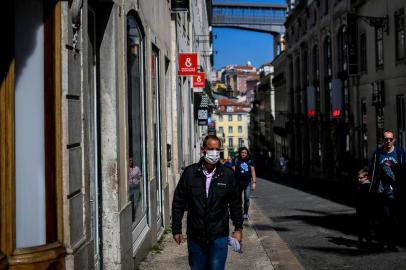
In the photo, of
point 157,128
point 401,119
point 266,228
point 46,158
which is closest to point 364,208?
point 266,228

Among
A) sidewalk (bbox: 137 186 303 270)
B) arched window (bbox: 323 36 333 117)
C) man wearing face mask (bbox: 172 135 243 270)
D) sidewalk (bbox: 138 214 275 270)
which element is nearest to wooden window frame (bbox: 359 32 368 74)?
arched window (bbox: 323 36 333 117)

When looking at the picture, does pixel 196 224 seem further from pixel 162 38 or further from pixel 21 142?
pixel 162 38

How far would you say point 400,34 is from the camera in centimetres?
2617

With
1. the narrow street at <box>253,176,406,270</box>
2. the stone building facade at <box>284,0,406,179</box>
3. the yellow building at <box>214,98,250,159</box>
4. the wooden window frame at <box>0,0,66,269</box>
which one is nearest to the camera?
the wooden window frame at <box>0,0,66,269</box>

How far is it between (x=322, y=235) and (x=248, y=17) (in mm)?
73120

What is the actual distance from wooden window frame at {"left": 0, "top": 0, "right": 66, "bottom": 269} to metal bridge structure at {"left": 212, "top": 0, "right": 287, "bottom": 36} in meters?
76.1

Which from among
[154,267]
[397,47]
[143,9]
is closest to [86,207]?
[154,267]

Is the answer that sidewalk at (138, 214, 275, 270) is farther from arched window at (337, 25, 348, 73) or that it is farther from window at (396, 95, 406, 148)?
arched window at (337, 25, 348, 73)

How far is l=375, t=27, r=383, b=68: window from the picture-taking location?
94.5 feet

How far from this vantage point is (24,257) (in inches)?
175

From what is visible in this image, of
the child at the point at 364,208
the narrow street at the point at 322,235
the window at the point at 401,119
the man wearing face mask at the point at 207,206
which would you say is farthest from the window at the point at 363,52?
the man wearing face mask at the point at 207,206

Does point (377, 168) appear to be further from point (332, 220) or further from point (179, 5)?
point (179, 5)

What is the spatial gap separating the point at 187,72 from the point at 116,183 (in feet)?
34.9

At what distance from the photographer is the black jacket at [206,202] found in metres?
5.57
